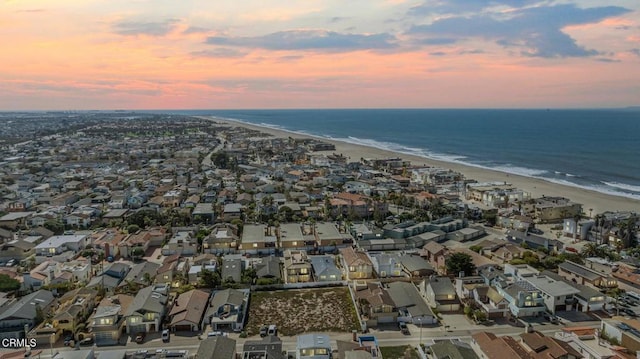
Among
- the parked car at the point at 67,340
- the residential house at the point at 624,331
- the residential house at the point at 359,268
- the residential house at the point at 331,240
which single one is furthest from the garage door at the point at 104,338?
the residential house at the point at 624,331

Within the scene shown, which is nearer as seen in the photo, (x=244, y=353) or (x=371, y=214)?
(x=244, y=353)

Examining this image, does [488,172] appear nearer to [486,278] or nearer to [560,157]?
[560,157]

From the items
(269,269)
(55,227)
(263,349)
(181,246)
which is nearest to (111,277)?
(181,246)

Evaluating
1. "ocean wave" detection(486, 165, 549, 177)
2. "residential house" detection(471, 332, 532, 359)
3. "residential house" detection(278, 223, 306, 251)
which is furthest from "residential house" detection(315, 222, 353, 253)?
"ocean wave" detection(486, 165, 549, 177)

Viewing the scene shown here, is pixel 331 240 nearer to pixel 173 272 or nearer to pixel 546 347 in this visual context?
pixel 173 272

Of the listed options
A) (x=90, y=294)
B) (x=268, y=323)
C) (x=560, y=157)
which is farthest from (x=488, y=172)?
(x=90, y=294)

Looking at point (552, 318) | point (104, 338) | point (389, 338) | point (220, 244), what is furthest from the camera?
point (220, 244)

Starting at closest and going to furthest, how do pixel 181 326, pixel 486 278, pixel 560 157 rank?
pixel 181 326, pixel 486 278, pixel 560 157
